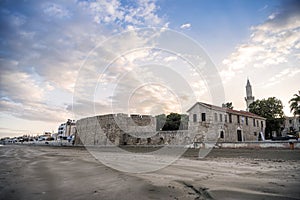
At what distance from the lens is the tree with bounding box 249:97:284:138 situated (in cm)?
5128

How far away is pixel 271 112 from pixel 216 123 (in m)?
24.8

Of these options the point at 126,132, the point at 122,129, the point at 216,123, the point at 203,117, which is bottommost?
the point at 126,132

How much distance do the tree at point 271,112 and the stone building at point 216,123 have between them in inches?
572

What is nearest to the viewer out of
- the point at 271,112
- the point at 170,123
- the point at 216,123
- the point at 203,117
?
the point at 216,123

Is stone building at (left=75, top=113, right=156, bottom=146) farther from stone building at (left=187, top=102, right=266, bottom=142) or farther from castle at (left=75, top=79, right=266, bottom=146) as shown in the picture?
stone building at (left=187, top=102, right=266, bottom=142)

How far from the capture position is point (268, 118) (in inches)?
2026

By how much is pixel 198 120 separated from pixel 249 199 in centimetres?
3241

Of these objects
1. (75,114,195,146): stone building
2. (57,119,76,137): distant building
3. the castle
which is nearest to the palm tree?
the castle

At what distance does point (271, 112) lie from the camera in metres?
52.0

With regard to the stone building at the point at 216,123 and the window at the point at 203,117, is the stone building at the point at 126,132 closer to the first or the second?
the stone building at the point at 216,123

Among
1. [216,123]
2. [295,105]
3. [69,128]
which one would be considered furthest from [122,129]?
[69,128]

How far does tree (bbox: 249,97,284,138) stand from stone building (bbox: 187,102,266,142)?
1453cm

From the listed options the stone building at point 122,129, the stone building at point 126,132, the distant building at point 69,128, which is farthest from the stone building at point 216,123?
the distant building at point 69,128

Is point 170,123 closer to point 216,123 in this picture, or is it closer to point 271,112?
point 216,123
